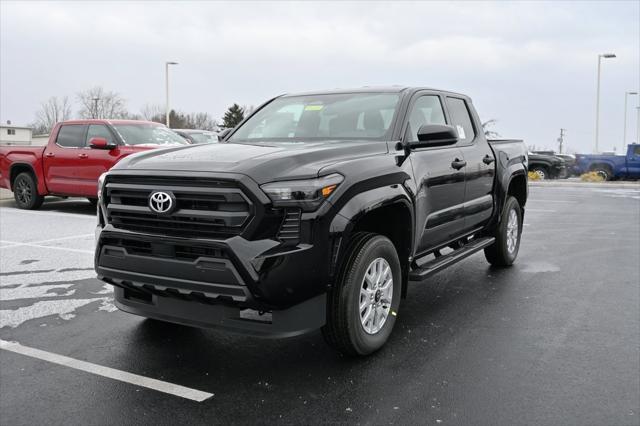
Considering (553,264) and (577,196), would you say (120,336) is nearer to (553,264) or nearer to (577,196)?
(553,264)

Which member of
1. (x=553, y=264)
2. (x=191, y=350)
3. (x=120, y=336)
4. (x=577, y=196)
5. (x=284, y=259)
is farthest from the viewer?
(x=577, y=196)

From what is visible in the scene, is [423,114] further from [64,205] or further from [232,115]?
[232,115]

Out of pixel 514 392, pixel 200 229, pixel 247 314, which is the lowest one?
pixel 514 392

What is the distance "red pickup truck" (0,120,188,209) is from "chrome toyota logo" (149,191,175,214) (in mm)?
7550

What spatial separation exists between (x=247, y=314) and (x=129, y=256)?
81 centimetres

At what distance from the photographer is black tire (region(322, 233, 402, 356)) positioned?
371 cm

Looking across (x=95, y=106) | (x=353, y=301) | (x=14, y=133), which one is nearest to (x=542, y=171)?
(x=353, y=301)

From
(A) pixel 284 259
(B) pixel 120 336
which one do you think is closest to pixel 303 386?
(A) pixel 284 259

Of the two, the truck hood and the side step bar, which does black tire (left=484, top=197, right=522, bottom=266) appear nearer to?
the side step bar

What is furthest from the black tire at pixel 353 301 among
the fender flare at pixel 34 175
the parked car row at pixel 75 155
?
the fender flare at pixel 34 175

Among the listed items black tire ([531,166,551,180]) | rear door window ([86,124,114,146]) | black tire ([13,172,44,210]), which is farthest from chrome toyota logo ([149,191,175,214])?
black tire ([531,166,551,180])

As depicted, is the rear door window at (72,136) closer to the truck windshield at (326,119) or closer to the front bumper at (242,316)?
the truck windshield at (326,119)

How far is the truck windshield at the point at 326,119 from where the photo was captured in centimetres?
479

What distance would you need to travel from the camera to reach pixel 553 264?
24.2 feet
